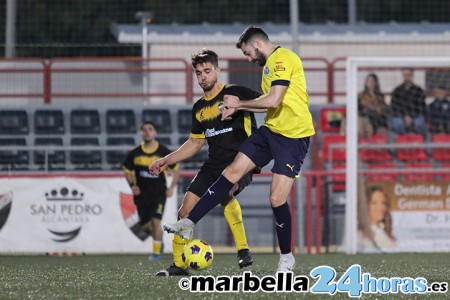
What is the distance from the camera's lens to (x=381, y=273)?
895 centimetres

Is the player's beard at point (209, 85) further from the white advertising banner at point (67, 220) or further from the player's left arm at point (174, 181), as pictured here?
the white advertising banner at point (67, 220)

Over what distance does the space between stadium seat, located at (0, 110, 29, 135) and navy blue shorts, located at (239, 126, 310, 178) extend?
29.8 ft

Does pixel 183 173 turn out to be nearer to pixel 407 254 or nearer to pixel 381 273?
pixel 407 254

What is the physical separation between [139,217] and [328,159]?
3.54 metres

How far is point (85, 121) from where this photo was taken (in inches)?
678

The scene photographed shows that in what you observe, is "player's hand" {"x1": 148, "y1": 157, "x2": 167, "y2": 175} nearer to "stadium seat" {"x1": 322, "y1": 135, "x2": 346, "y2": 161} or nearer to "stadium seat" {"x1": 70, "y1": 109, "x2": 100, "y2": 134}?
"stadium seat" {"x1": 322, "y1": 135, "x2": 346, "y2": 161}

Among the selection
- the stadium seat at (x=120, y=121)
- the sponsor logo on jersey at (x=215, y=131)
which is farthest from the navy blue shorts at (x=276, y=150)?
the stadium seat at (x=120, y=121)

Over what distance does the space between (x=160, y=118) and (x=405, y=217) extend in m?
4.20

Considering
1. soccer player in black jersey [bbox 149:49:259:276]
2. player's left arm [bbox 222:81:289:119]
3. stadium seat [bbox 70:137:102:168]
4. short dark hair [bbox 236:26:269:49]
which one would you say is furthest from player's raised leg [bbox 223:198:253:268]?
stadium seat [bbox 70:137:102:168]

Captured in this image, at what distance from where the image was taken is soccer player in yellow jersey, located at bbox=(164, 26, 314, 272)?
8.20 meters

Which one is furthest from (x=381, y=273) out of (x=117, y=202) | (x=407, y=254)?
(x=117, y=202)

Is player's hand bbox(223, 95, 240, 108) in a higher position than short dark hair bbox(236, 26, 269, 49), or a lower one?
lower

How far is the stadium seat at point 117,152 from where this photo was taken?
16230mm

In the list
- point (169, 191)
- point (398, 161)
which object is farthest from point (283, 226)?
point (398, 161)
